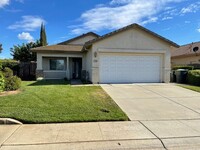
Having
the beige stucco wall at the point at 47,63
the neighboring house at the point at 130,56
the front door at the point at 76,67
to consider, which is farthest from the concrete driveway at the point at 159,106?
the front door at the point at 76,67

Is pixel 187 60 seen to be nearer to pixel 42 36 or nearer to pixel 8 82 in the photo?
Result: pixel 8 82

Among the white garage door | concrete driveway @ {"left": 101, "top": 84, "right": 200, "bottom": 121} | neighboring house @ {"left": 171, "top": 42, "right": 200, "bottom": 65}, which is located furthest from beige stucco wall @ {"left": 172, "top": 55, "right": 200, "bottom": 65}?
concrete driveway @ {"left": 101, "top": 84, "right": 200, "bottom": 121}

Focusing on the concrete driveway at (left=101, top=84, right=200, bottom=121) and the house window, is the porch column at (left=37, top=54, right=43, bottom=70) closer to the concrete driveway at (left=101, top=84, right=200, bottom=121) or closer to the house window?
the house window

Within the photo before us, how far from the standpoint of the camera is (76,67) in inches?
859

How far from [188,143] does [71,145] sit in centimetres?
278

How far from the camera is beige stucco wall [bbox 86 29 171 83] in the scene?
14867 mm

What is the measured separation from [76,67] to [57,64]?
2.08 m

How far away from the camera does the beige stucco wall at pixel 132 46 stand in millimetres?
14867

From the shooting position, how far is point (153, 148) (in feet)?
14.8

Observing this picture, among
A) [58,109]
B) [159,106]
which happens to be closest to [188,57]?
[159,106]

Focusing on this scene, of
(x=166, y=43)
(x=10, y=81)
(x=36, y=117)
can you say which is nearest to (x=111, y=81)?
(x=166, y=43)

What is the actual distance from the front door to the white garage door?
7.05 metres

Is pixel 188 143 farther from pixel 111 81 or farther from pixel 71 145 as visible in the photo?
pixel 111 81

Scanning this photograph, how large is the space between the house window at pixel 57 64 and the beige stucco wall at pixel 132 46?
6955 millimetres
